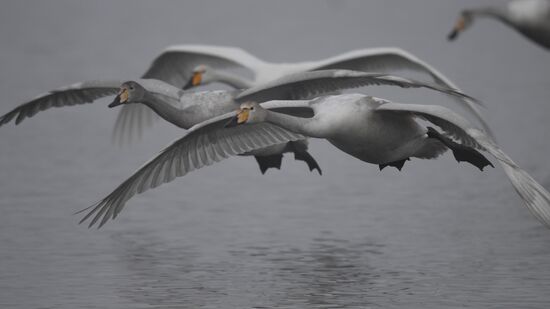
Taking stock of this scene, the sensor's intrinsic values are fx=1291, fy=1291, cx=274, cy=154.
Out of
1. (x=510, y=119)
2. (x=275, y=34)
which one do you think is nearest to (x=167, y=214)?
(x=510, y=119)

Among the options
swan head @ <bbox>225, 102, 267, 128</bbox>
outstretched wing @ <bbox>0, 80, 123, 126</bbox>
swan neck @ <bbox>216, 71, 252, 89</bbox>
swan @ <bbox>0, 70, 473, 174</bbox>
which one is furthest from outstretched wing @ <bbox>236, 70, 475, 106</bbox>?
swan neck @ <bbox>216, 71, 252, 89</bbox>

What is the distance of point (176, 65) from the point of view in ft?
50.2

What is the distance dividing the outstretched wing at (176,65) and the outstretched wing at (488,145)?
495 centimetres

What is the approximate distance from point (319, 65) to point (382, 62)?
3.09ft

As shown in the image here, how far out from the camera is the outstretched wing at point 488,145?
812 centimetres

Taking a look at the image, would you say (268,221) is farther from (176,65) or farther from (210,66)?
(176,65)

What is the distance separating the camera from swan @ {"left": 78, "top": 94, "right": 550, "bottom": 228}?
9.45 m

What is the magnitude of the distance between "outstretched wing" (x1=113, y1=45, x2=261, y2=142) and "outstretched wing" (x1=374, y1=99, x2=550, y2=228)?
16.2 feet

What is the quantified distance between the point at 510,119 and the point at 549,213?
1041cm

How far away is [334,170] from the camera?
50.9 ft

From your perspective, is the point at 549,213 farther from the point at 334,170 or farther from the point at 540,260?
the point at 334,170

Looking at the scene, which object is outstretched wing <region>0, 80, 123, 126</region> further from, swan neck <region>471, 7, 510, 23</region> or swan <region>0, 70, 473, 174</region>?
swan neck <region>471, 7, 510, 23</region>

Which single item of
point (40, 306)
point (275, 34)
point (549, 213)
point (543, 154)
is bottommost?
point (40, 306)

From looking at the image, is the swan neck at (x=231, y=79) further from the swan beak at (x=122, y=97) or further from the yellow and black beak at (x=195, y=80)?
the swan beak at (x=122, y=97)
